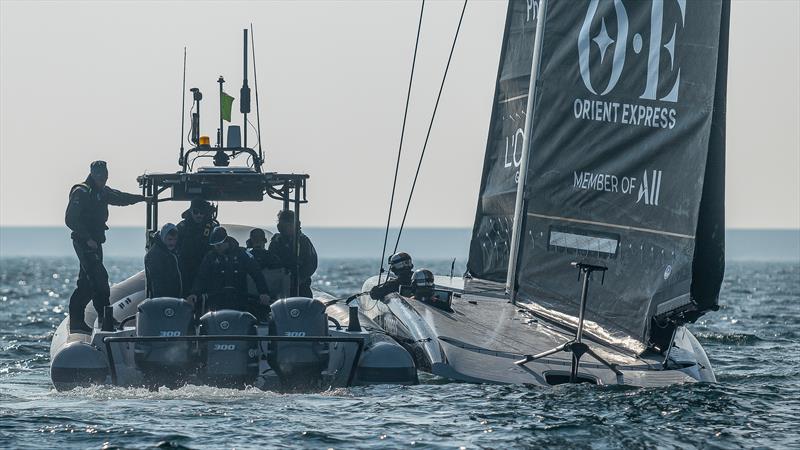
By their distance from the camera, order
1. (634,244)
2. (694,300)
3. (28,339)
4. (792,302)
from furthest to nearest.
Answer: (792,302), (28,339), (634,244), (694,300)

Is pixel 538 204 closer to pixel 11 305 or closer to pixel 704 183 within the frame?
pixel 704 183

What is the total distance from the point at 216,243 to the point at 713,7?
5.68m

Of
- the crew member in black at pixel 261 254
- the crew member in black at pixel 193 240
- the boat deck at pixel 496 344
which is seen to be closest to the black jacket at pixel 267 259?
the crew member in black at pixel 261 254

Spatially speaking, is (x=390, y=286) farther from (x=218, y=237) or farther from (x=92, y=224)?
(x=92, y=224)

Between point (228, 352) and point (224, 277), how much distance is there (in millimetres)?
1462

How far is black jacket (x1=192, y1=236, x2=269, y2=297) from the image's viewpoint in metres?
15.5

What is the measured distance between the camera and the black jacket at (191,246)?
16.2 metres

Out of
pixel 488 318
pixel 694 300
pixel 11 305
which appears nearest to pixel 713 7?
pixel 694 300

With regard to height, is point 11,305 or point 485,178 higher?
point 485,178

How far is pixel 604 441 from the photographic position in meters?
12.0

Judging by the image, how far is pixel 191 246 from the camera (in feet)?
53.1

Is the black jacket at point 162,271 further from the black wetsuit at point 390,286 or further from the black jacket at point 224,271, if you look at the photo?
the black wetsuit at point 390,286

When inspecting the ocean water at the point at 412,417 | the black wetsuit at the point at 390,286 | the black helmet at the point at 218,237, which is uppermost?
the black helmet at the point at 218,237

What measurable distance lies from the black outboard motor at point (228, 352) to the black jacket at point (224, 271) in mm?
1018
